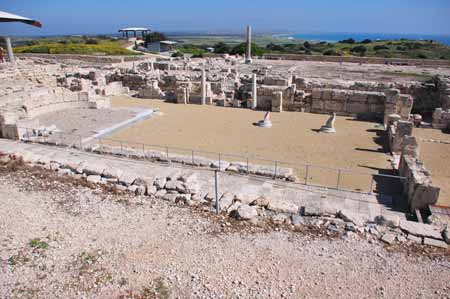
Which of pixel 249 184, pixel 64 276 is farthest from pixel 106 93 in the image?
pixel 64 276

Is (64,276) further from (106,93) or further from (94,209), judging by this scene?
(106,93)

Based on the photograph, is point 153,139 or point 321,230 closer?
point 321,230

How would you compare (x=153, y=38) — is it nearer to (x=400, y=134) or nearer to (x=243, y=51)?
(x=243, y=51)

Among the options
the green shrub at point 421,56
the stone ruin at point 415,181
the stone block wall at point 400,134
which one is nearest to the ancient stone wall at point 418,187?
the stone ruin at point 415,181

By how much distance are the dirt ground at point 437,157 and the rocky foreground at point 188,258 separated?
485 cm

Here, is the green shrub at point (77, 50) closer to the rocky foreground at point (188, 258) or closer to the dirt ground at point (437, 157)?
the dirt ground at point (437, 157)

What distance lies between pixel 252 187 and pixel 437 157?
8.31 m

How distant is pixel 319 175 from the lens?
10.9m

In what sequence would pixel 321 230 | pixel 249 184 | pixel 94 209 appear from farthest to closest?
pixel 249 184 → pixel 94 209 → pixel 321 230

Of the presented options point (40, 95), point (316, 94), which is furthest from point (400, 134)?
point (40, 95)

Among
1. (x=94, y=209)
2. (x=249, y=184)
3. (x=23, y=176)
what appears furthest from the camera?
(x=249, y=184)

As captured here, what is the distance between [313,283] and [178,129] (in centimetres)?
1221

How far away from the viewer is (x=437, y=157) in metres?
12.9

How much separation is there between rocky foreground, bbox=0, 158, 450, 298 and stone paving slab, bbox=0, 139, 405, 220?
59.9 inches
